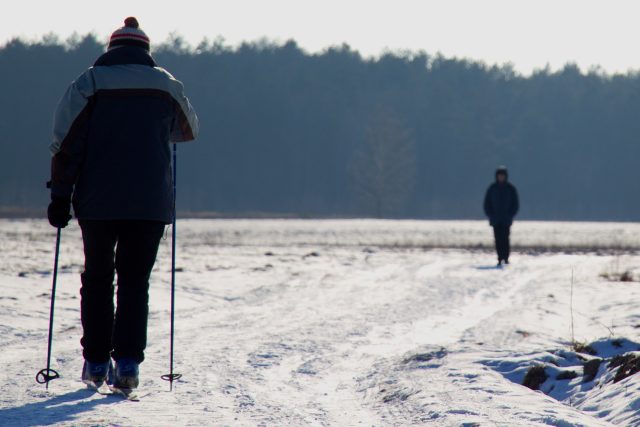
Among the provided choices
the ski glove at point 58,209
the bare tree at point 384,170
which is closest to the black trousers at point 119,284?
the ski glove at point 58,209

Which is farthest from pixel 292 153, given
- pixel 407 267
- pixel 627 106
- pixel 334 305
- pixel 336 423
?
pixel 336 423

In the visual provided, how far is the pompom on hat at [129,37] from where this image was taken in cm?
538

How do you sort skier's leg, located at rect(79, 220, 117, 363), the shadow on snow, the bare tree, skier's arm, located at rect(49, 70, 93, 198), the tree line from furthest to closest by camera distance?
the tree line
the bare tree
skier's leg, located at rect(79, 220, 117, 363)
skier's arm, located at rect(49, 70, 93, 198)
the shadow on snow

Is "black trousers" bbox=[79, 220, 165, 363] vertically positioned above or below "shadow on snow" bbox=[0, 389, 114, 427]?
above

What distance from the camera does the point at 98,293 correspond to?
5328 millimetres

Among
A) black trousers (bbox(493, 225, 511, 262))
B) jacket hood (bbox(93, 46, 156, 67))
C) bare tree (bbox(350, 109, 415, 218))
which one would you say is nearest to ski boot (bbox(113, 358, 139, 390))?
jacket hood (bbox(93, 46, 156, 67))

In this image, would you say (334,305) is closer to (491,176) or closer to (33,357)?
(33,357)

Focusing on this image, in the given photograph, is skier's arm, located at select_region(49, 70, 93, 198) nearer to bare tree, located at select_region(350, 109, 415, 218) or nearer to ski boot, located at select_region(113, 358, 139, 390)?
ski boot, located at select_region(113, 358, 139, 390)

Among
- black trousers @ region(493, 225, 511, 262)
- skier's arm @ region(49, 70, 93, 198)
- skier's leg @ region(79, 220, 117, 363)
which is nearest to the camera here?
skier's arm @ region(49, 70, 93, 198)

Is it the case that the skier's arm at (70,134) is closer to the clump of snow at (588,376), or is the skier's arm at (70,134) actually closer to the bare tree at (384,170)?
the clump of snow at (588,376)

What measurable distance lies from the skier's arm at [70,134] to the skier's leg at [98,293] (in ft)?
0.79

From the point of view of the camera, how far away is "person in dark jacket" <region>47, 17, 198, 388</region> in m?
5.18

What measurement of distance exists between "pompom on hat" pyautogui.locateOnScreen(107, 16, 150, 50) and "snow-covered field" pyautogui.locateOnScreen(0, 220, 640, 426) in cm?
184

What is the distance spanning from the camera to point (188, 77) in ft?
328
